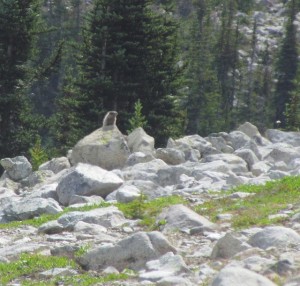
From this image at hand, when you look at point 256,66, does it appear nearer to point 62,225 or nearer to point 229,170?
point 229,170

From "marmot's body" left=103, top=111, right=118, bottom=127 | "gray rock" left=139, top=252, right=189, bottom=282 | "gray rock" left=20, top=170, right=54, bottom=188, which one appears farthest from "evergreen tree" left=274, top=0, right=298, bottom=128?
"gray rock" left=139, top=252, right=189, bottom=282

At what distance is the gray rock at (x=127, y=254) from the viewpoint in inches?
382

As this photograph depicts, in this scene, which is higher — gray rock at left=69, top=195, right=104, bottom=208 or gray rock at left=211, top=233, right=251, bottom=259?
gray rock at left=211, top=233, right=251, bottom=259

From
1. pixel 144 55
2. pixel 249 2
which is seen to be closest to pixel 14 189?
pixel 144 55

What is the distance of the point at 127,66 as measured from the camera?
3228 cm

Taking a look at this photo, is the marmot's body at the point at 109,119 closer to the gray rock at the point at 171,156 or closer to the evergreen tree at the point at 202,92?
the gray rock at the point at 171,156

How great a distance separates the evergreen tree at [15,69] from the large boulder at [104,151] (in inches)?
438

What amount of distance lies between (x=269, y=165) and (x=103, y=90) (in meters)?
13.1

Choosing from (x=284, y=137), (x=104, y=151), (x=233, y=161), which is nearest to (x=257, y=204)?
(x=233, y=161)

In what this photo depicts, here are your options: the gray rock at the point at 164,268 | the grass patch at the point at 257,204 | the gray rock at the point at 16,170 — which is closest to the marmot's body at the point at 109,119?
the gray rock at the point at 16,170

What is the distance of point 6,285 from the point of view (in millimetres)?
9141

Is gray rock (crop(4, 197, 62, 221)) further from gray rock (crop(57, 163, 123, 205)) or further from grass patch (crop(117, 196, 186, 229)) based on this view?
grass patch (crop(117, 196, 186, 229))

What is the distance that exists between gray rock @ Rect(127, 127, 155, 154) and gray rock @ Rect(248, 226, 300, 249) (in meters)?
12.1

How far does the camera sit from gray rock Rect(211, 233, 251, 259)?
9547 millimetres
